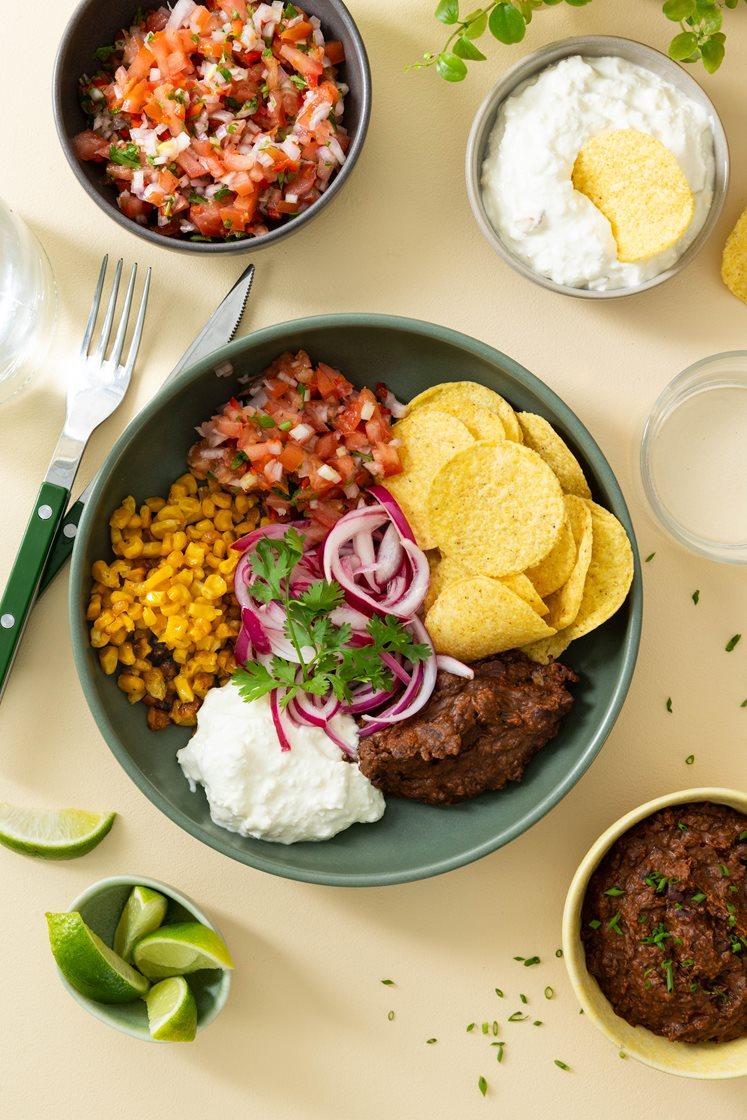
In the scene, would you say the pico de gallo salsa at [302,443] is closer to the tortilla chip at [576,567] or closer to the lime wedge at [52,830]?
the tortilla chip at [576,567]

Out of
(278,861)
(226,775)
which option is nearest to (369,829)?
(278,861)

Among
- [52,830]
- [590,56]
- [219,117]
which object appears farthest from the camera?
[52,830]

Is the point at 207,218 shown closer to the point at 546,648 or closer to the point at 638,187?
the point at 638,187

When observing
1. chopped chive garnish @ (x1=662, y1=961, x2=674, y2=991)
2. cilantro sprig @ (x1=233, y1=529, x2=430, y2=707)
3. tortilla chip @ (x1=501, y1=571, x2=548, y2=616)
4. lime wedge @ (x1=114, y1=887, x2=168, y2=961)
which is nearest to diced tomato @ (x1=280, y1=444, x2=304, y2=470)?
cilantro sprig @ (x1=233, y1=529, x2=430, y2=707)

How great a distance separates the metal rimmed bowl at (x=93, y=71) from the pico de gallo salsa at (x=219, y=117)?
29 millimetres

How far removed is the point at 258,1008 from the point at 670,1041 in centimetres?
105

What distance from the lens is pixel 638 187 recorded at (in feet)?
7.16

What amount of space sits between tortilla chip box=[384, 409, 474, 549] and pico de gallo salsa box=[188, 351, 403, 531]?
30 mm

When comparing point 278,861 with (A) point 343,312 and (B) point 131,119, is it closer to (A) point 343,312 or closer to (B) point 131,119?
(A) point 343,312

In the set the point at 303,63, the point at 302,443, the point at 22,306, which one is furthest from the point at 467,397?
the point at 22,306

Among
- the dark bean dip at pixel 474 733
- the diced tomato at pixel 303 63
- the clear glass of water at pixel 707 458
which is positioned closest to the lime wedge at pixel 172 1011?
the dark bean dip at pixel 474 733

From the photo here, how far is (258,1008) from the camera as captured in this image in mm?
2537

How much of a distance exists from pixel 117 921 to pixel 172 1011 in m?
0.28

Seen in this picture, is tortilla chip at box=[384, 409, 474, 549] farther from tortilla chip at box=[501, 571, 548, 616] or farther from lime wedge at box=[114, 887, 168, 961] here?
lime wedge at box=[114, 887, 168, 961]
